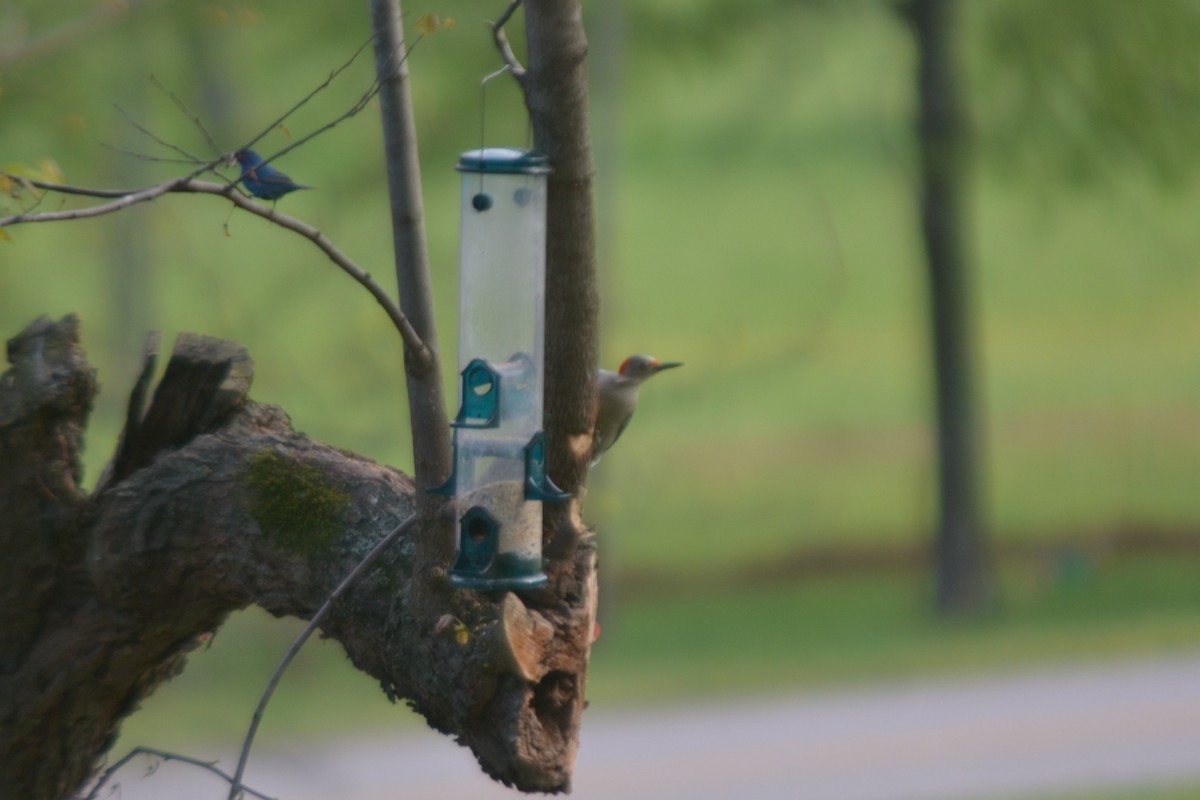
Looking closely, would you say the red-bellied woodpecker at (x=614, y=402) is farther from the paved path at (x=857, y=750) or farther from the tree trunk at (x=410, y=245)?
the paved path at (x=857, y=750)

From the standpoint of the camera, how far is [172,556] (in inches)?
121

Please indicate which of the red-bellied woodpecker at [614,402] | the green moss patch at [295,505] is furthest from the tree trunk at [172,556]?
the red-bellied woodpecker at [614,402]

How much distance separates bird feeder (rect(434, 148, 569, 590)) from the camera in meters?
2.61

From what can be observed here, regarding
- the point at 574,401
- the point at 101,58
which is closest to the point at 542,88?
the point at 574,401

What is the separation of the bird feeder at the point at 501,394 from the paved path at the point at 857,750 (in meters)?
5.49

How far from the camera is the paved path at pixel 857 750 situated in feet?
26.7

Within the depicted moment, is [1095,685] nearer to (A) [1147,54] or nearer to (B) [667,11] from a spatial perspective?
(A) [1147,54]

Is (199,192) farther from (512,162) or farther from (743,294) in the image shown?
(743,294)

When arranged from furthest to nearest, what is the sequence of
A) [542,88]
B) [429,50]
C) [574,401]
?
[429,50] < [574,401] < [542,88]

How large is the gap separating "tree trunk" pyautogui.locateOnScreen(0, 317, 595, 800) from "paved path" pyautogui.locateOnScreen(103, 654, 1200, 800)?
463 centimetres

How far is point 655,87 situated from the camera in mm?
11750

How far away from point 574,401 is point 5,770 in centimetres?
153

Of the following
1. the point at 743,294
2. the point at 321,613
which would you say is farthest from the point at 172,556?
the point at 743,294

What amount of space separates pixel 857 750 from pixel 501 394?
6.61 metres
